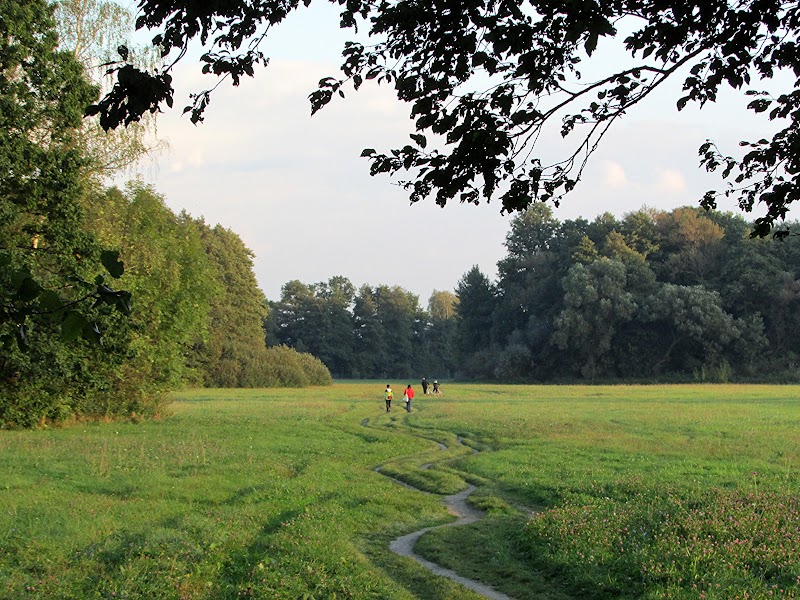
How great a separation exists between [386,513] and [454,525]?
155 centimetres

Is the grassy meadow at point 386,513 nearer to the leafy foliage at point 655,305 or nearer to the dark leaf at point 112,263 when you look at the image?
the dark leaf at point 112,263

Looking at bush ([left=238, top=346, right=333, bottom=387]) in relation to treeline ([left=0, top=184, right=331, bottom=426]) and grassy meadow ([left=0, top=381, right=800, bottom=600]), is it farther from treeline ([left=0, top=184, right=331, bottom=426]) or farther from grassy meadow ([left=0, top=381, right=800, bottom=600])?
grassy meadow ([left=0, top=381, right=800, bottom=600])

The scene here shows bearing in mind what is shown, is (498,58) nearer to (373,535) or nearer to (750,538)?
(750,538)

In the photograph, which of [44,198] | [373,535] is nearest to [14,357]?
[44,198]

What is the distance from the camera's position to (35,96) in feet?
98.6

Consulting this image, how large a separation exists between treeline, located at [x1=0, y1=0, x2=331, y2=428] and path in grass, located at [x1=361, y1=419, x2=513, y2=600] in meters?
11.0

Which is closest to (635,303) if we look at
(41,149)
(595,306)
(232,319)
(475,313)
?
(595,306)

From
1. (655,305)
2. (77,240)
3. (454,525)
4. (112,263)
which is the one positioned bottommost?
(454,525)

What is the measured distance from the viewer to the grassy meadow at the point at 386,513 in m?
10.3

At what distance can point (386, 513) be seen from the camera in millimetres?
15992

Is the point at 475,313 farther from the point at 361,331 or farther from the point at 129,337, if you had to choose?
the point at 129,337

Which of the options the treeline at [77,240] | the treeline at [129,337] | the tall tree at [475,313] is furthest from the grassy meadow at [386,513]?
the tall tree at [475,313]

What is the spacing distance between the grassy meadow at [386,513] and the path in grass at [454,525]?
22 cm

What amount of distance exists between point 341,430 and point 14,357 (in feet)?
43.1
